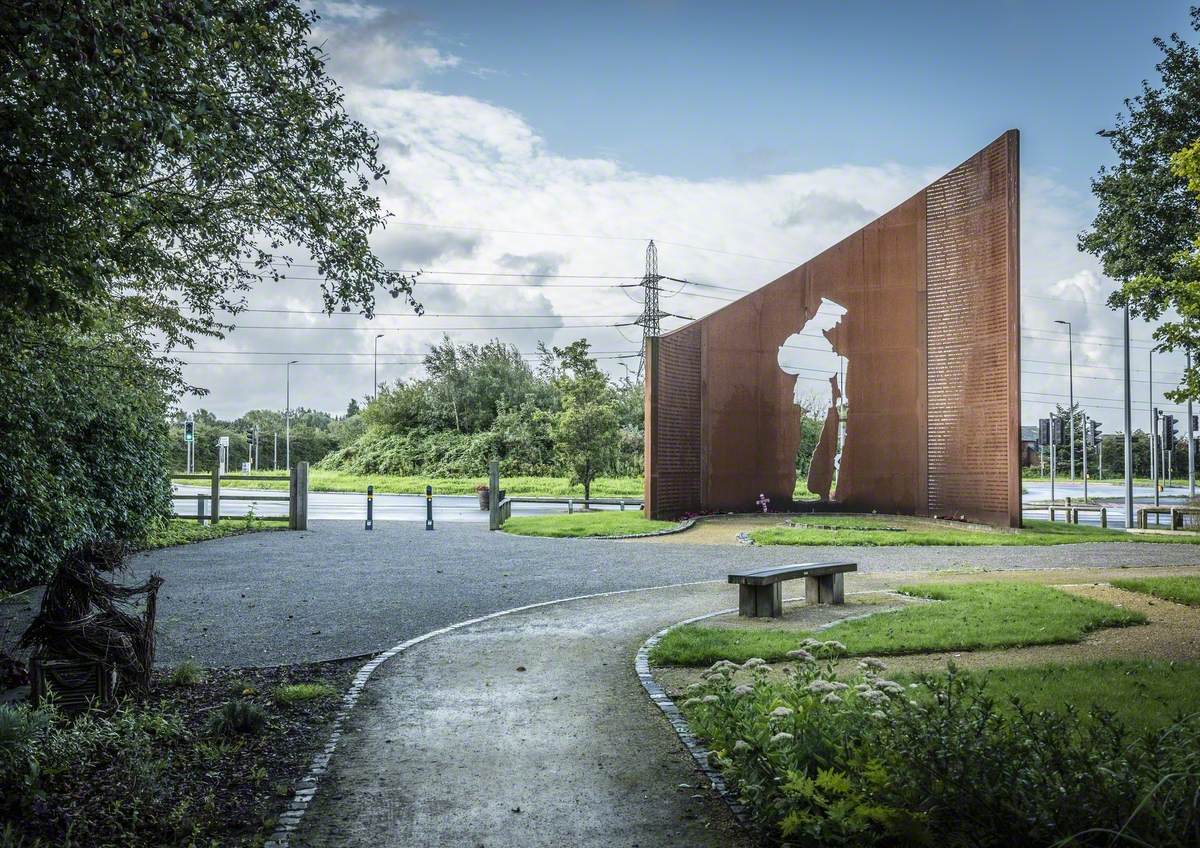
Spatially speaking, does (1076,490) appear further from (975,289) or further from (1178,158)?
(1178,158)

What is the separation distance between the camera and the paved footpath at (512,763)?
399 centimetres

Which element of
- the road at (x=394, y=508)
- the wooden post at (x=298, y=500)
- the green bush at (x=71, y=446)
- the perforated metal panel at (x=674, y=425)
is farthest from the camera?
the road at (x=394, y=508)

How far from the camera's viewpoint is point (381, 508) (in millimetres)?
29609

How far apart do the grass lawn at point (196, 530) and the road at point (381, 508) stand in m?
2.22

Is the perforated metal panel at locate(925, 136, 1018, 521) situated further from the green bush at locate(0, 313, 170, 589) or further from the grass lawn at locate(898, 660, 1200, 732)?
the green bush at locate(0, 313, 170, 589)

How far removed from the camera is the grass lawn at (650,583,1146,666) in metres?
7.35

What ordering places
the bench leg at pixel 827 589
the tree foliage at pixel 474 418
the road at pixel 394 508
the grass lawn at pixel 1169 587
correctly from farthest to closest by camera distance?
the tree foliage at pixel 474 418
the road at pixel 394 508
the bench leg at pixel 827 589
the grass lawn at pixel 1169 587

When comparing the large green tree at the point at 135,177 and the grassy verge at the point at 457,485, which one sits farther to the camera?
the grassy verge at the point at 457,485

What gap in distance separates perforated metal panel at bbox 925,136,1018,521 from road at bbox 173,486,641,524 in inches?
471

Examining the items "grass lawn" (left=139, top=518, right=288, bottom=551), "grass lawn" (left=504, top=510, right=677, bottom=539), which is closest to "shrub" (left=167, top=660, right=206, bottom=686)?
"grass lawn" (left=139, top=518, right=288, bottom=551)

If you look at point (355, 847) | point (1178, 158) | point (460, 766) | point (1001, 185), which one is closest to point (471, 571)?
point (460, 766)

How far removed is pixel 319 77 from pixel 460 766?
5.38 meters

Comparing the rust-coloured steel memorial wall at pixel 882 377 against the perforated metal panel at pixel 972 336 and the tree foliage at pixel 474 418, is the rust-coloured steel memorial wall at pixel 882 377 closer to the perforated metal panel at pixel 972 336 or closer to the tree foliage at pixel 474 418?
the perforated metal panel at pixel 972 336

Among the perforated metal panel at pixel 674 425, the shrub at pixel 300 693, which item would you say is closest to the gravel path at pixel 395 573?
the shrub at pixel 300 693
